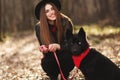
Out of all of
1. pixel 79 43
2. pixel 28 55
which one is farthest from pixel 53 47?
pixel 28 55

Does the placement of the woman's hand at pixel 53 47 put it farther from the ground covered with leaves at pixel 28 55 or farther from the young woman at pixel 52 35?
the ground covered with leaves at pixel 28 55

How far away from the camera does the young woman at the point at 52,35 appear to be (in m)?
8.39

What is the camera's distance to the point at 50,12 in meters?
8.39

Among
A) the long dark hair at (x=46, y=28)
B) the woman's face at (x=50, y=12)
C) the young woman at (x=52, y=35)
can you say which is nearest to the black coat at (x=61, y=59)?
the young woman at (x=52, y=35)

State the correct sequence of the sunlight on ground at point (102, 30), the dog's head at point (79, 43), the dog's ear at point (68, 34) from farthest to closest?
the sunlight on ground at point (102, 30), the dog's ear at point (68, 34), the dog's head at point (79, 43)

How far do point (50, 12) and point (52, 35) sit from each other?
527mm

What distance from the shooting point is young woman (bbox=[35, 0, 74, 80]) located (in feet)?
27.5

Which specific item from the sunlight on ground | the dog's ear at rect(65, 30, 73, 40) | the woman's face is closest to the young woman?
the woman's face

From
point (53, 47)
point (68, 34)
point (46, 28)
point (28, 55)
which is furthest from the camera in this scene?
point (28, 55)

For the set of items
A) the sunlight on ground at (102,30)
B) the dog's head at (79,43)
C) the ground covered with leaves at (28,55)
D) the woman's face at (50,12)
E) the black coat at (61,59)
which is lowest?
the sunlight on ground at (102,30)

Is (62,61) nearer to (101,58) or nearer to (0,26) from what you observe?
(101,58)

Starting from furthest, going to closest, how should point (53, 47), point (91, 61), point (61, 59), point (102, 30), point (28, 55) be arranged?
1. point (102, 30)
2. point (28, 55)
3. point (61, 59)
4. point (53, 47)
5. point (91, 61)

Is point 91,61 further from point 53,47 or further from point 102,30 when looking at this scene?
point 102,30

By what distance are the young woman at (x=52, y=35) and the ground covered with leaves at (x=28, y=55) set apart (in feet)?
2.71
